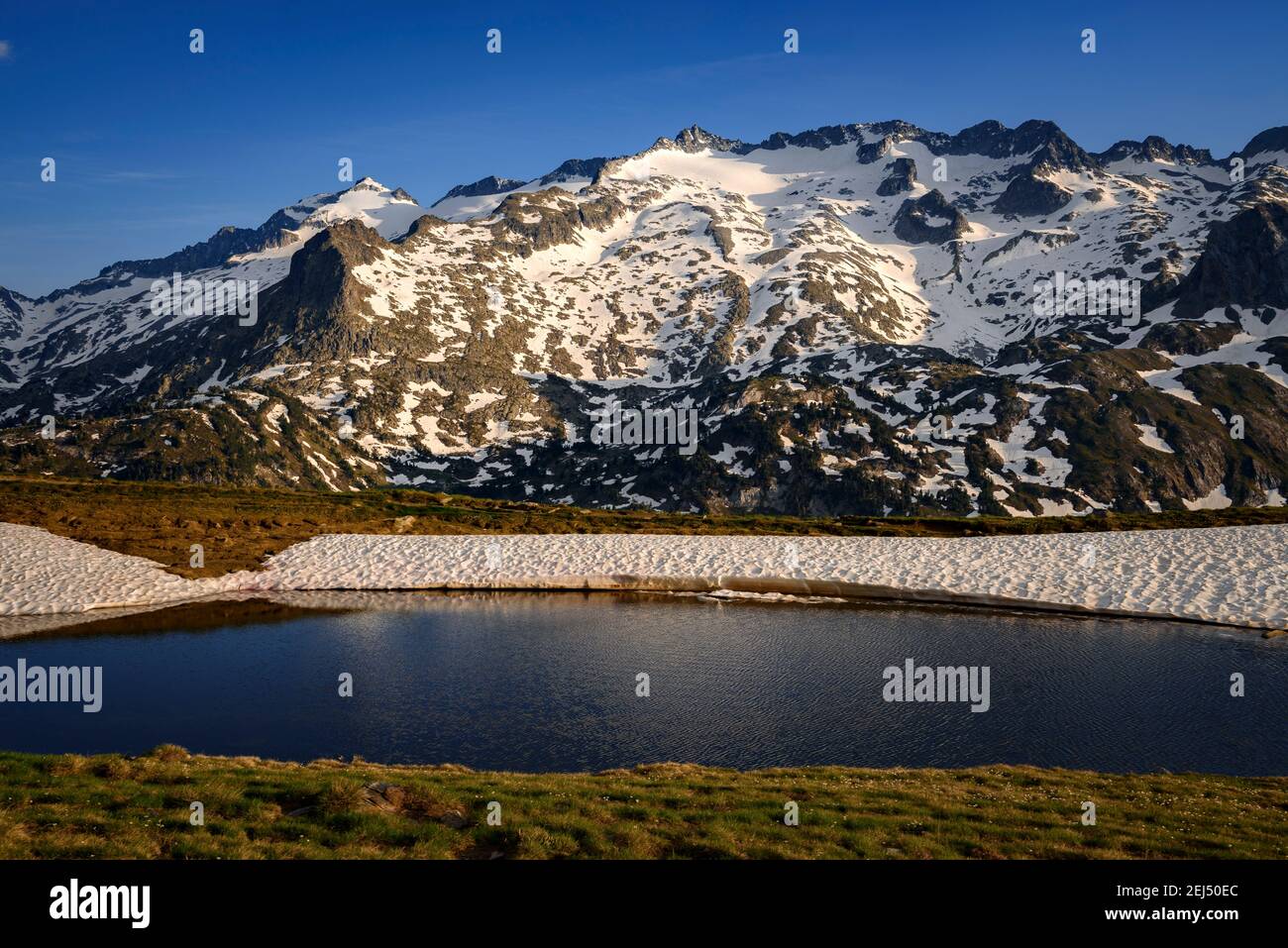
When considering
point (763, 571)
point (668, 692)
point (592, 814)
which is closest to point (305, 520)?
point (763, 571)

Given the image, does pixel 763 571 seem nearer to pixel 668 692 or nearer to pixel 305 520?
pixel 668 692

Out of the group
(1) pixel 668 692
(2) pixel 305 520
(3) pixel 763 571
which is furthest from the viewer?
(2) pixel 305 520

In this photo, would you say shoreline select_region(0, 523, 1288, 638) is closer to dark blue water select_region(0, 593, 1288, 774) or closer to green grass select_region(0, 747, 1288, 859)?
dark blue water select_region(0, 593, 1288, 774)

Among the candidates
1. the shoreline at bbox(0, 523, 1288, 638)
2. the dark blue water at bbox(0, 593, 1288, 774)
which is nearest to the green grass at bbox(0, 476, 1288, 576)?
the shoreline at bbox(0, 523, 1288, 638)

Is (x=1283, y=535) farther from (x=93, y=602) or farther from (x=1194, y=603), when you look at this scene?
(x=93, y=602)
